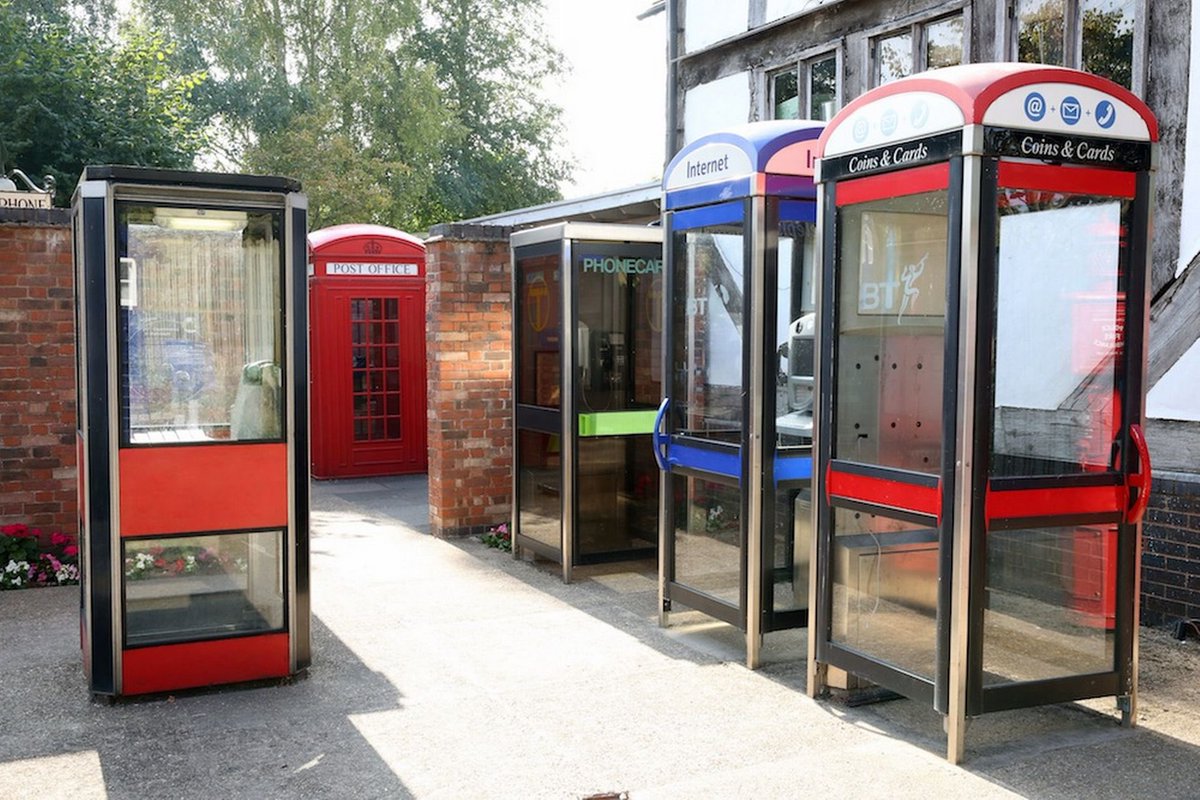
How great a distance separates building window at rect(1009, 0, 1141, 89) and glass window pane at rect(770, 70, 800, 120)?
2416mm

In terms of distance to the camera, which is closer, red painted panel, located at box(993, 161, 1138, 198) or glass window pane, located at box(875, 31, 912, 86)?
red painted panel, located at box(993, 161, 1138, 198)

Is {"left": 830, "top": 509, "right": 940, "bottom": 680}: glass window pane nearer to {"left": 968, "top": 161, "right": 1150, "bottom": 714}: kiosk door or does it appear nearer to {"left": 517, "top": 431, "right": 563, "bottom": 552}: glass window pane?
{"left": 968, "top": 161, "right": 1150, "bottom": 714}: kiosk door

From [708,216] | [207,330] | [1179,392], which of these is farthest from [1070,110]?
A: [207,330]

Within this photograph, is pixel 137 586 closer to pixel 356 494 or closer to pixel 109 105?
pixel 356 494

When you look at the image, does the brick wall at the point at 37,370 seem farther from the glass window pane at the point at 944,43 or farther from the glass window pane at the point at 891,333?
the glass window pane at the point at 944,43

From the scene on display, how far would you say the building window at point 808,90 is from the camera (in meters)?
9.16

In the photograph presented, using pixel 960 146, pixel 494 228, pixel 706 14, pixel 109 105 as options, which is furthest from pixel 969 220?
pixel 109 105

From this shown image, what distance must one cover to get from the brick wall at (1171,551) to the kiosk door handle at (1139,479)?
174 cm

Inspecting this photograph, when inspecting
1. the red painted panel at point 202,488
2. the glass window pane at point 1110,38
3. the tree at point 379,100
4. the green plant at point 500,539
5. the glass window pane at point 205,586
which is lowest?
the green plant at point 500,539

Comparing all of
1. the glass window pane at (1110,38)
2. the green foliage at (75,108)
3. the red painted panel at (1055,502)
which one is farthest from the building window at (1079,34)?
the green foliage at (75,108)

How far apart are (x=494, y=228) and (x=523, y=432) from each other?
1.67 m

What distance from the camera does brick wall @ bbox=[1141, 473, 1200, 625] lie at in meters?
6.02

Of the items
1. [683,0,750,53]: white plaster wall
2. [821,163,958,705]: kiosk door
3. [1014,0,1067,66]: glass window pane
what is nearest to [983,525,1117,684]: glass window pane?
[821,163,958,705]: kiosk door

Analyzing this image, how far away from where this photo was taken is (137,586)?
5.14 meters
